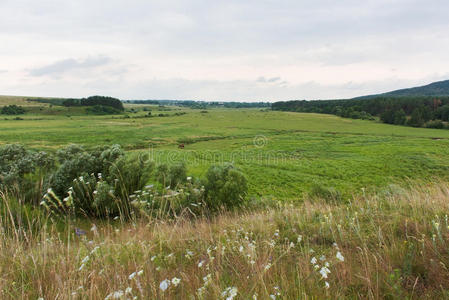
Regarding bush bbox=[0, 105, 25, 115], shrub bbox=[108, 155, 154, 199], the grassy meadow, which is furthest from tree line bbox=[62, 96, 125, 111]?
shrub bbox=[108, 155, 154, 199]

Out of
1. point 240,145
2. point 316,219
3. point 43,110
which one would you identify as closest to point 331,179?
Answer: point 240,145

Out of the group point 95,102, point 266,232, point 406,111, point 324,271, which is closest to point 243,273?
point 324,271

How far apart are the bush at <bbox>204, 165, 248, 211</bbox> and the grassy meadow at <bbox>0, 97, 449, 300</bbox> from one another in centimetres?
192

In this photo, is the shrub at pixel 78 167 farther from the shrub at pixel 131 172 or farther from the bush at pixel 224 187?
the bush at pixel 224 187

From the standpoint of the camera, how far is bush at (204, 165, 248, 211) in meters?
23.8

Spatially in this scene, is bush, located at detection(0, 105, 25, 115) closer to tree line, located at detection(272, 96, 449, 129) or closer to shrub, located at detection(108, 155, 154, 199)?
shrub, located at detection(108, 155, 154, 199)

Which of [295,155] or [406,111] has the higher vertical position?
[406,111]

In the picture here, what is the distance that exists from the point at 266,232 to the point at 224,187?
18.9m

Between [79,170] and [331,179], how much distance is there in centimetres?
4050

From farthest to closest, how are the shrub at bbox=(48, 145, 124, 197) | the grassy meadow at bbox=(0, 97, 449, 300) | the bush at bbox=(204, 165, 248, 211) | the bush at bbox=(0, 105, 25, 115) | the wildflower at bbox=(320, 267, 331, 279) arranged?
the bush at bbox=(0, 105, 25, 115)
the bush at bbox=(204, 165, 248, 211)
the shrub at bbox=(48, 145, 124, 197)
the grassy meadow at bbox=(0, 97, 449, 300)
the wildflower at bbox=(320, 267, 331, 279)

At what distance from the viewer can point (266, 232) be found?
5.14m

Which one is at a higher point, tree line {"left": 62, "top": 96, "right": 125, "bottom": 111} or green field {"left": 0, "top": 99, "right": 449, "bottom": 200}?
tree line {"left": 62, "top": 96, "right": 125, "bottom": 111}

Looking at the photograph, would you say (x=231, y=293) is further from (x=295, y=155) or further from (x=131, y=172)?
(x=295, y=155)

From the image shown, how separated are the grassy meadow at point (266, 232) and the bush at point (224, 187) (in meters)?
1.92
